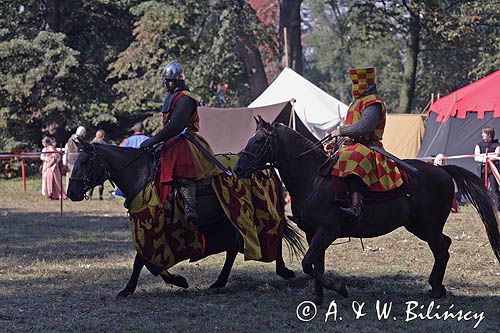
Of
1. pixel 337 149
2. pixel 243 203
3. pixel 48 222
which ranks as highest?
pixel 337 149

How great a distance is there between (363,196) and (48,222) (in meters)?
9.25

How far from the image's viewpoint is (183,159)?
8.34 m

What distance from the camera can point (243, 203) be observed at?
870cm

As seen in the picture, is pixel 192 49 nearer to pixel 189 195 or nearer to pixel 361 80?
pixel 189 195

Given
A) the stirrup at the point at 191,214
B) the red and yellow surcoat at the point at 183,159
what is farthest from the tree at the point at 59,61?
the stirrup at the point at 191,214

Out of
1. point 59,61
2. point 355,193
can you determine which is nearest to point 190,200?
point 355,193

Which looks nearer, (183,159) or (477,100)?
(183,159)

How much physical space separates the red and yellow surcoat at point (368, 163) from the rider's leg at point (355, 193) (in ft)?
0.25

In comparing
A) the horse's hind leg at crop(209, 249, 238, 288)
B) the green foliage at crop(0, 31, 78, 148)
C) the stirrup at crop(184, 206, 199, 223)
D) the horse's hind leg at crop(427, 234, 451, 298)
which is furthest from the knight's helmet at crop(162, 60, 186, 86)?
the green foliage at crop(0, 31, 78, 148)

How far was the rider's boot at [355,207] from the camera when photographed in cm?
766

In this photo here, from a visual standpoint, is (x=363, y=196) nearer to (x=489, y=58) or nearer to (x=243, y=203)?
(x=243, y=203)

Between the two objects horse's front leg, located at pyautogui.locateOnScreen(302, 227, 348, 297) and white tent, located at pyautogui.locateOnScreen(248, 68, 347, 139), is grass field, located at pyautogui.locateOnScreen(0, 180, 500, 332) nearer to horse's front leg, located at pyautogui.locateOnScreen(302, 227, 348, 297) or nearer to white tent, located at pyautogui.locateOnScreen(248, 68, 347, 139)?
horse's front leg, located at pyautogui.locateOnScreen(302, 227, 348, 297)

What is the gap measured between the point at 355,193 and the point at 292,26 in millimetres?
19616

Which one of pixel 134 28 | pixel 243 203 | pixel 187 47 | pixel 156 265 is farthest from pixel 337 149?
pixel 134 28
